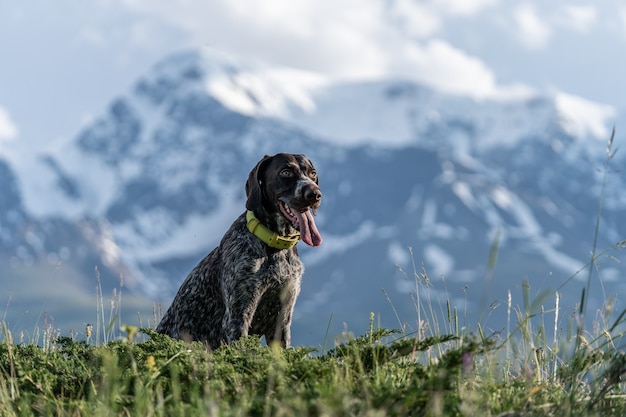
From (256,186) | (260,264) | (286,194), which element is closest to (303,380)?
(260,264)

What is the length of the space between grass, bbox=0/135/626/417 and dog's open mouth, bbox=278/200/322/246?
6.12 feet

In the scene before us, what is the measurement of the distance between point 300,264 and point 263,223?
0.59m

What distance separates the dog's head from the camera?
8336 millimetres

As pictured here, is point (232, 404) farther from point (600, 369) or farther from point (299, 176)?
point (299, 176)

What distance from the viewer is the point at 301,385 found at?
456 centimetres

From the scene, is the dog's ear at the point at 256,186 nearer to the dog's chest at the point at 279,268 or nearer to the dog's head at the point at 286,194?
the dog's head at the point at 286,194

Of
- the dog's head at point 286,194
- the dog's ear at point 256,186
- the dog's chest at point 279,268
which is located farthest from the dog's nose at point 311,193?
the dog's chest at point 279,268

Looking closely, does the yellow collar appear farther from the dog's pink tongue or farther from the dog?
the dog's pink tongue

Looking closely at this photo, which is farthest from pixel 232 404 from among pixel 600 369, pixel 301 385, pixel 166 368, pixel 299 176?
pixel 299 176

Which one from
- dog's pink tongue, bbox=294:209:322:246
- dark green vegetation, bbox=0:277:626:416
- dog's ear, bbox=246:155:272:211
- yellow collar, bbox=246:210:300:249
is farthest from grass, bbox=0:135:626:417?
dog's ear, bbox=246:155:272:211

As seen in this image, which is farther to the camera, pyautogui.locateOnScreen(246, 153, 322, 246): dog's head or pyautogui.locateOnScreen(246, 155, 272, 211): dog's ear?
pyautogui.locateOnScreen(246, 155, 272, 211): dog's ear

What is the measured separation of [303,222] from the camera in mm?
8367

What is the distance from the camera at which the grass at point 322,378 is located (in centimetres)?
432

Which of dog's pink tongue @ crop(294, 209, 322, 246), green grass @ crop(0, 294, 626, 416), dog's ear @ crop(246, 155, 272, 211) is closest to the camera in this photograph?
green grass @ crop(0, 294, 626, 416)
